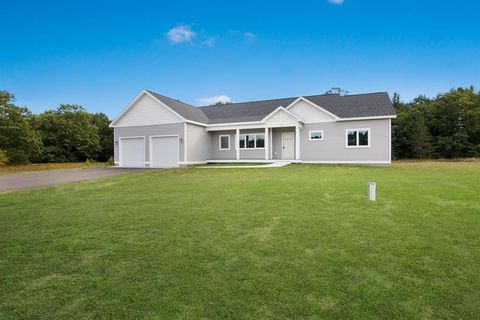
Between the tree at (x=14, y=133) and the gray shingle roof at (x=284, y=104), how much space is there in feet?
54.8

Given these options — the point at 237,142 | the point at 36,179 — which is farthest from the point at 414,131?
the point at 36,179

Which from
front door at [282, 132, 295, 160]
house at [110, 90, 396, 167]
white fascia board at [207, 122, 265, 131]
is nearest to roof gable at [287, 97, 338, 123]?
house at [110, 90, 396, 167]

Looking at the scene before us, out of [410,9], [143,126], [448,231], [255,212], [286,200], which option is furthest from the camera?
Result: [143,126]

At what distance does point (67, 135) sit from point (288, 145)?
1234 inches

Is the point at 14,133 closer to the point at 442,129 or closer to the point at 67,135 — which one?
the point at 67,135

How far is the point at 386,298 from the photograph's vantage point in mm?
2604

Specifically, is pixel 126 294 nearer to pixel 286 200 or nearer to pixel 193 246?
pixel 193 246

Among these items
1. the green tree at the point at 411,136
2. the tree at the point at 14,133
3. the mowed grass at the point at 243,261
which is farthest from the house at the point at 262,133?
the green tree at the point at 411,136

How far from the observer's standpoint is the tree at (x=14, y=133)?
2753 cm

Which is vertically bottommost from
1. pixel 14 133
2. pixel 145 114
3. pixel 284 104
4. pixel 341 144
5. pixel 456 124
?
pixel 341 144

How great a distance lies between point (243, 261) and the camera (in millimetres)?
3447

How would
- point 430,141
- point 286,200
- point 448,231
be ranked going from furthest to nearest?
point 430,141 < point 286,200 < point 448,231

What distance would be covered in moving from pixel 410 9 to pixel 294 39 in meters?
7.81

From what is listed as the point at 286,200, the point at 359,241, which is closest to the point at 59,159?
the point at 286,200
